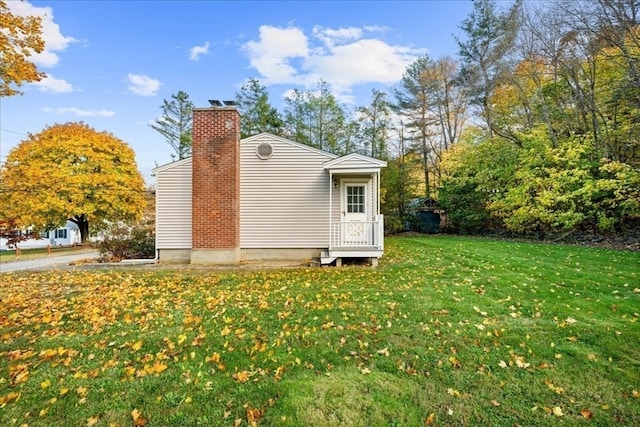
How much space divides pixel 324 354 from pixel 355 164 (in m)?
7.06

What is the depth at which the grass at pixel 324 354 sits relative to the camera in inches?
116

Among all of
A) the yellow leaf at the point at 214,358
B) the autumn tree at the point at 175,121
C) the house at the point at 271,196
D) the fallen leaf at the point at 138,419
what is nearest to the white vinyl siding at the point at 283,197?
the house at the point at 271,196

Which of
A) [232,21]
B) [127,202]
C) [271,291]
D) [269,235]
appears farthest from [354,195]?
[127,202]

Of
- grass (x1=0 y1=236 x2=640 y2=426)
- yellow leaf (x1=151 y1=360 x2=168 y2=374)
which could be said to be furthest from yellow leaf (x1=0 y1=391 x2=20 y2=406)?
yellow leaf (x1=151 y1=360 x2=168 y2=374)

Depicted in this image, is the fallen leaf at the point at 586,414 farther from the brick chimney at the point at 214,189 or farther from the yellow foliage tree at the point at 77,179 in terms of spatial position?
the yellow foliage tree at the point at 77,179

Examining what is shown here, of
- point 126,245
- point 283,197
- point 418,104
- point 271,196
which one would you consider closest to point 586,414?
point 283,197

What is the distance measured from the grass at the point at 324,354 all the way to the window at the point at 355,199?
185 inches

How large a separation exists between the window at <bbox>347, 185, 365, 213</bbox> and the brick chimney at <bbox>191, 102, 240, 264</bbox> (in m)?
3.62

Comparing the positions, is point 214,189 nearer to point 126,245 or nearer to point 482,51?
point 126,245

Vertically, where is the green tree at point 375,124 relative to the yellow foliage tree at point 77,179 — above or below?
above

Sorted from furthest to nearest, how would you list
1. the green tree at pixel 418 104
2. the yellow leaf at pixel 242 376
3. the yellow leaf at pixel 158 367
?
the green tree at pixel 418 104 → the yellow leaf at pixel 158 367 → the yellow leaf at pixel 242 376

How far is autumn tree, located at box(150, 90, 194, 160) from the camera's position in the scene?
1134 inches

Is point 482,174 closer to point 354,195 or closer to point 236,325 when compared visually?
point 354,195

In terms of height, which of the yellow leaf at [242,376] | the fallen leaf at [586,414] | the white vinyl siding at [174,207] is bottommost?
the fallen leaf at [586,414]
